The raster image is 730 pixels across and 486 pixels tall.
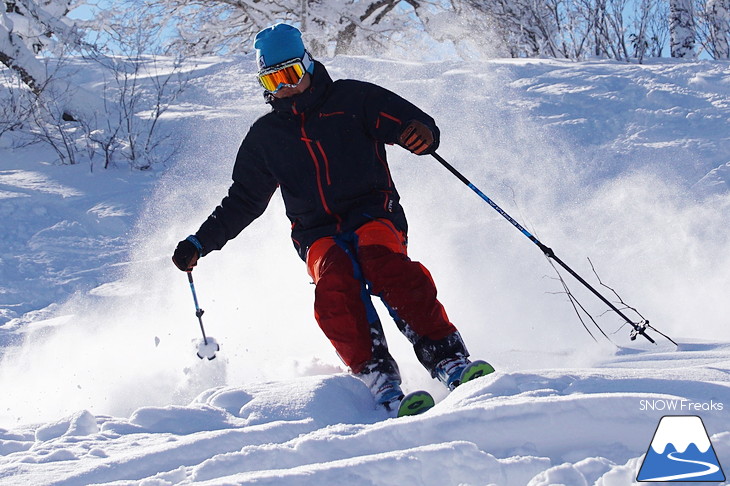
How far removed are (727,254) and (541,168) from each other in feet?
7.13

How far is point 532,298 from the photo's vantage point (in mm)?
4434

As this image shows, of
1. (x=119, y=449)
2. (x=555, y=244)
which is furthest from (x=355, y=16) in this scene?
(x=119, y=449)

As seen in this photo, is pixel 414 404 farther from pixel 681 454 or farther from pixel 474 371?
pixel 681 454

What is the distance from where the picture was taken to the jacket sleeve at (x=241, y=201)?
3.55 meters

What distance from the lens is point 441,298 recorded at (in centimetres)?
450

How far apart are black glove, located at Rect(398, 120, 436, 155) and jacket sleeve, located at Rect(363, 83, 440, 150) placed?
79 mm

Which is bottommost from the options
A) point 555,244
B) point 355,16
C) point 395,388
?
point 395,388

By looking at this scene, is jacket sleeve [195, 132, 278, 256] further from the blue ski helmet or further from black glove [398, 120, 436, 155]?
black glove [398, 120, 436, 155]

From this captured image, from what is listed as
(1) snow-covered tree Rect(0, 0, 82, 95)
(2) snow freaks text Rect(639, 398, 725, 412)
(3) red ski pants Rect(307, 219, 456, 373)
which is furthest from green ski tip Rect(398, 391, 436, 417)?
(1) snow-covered tree Rect(0, 0, 82, 95)

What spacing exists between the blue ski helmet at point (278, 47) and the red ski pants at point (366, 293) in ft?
2.79

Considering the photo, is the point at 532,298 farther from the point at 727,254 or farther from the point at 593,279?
the point at 727,254

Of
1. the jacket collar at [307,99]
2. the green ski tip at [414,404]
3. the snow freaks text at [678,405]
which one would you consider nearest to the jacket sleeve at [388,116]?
the jacket collar at [307,99]

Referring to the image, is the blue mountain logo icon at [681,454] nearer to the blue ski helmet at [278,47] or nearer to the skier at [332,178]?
the skier at [332,178]

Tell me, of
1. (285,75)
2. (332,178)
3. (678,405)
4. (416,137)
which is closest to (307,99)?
(285,75)
